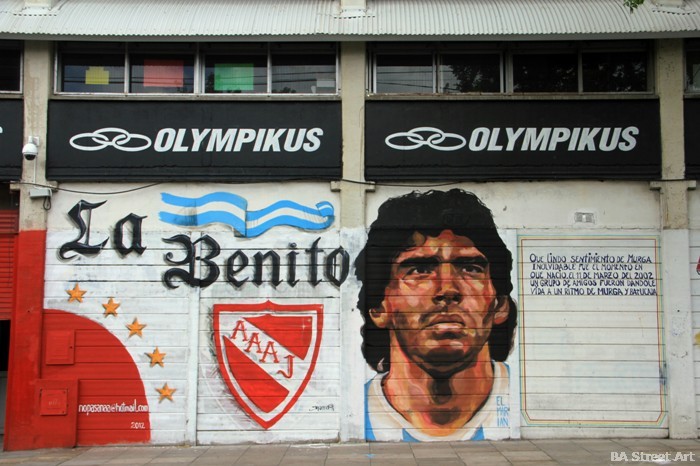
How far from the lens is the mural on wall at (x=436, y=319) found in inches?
363

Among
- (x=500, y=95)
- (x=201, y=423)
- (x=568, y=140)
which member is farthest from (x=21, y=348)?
(x=568, y=140)

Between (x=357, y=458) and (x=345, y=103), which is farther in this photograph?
(x=345, y=103)

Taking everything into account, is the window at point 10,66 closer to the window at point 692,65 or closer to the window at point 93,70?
the window at point 93,70

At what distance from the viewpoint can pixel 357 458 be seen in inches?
328

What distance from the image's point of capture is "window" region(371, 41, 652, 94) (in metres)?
9.87

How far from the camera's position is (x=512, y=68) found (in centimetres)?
988

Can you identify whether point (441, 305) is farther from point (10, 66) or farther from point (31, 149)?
point (10, 66)

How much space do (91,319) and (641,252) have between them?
8316 millimetres

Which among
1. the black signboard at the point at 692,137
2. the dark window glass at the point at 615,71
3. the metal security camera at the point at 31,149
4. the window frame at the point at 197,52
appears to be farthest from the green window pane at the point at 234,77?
the black signboard at the point at 692,137

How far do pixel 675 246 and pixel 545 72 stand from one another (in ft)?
10.8

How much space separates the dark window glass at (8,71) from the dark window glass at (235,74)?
291 centimetres

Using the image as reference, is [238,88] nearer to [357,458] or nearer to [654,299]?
[357,458]

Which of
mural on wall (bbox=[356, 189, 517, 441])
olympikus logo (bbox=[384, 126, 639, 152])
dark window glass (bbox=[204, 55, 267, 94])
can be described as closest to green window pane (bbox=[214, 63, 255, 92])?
dark window glass (bbox=[204, 55, 267, 94])

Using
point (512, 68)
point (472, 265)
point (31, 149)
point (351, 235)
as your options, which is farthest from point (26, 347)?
point (512, 68)
